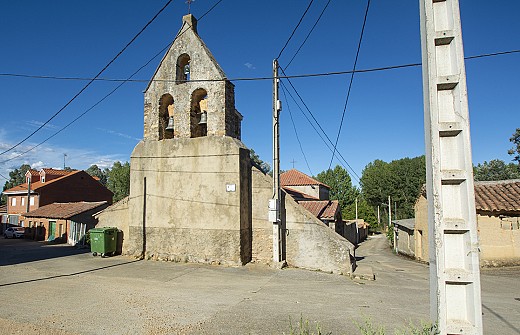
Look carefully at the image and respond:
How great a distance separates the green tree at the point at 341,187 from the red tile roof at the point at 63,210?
130 ft

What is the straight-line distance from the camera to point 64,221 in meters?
27.3

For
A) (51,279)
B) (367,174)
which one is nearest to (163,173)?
(51,279)

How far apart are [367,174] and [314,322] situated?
205 feet

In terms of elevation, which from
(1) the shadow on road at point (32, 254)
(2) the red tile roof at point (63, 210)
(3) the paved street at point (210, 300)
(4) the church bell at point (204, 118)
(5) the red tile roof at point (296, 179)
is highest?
(4) the church bell at point (204, 118)

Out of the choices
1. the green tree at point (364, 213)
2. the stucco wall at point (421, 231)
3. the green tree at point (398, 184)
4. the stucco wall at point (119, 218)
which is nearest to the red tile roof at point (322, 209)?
the stucco wall at point (421, 231)

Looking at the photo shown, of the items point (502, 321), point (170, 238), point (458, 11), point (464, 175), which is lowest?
point (502, 321)

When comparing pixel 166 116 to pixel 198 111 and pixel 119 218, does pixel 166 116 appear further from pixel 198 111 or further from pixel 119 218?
pixel 119 218

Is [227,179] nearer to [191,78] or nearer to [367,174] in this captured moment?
[191,78]

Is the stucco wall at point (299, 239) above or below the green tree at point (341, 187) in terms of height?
below

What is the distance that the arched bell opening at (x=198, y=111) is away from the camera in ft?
44.8

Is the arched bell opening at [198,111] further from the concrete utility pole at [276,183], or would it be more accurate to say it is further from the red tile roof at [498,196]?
the red tile roof at [498,196]

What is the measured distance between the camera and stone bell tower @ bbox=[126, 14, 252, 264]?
41.4ft

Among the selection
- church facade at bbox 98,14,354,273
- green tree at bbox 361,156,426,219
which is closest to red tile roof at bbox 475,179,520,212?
church facade at bbox 98,14,354,273

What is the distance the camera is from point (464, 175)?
3553mm
